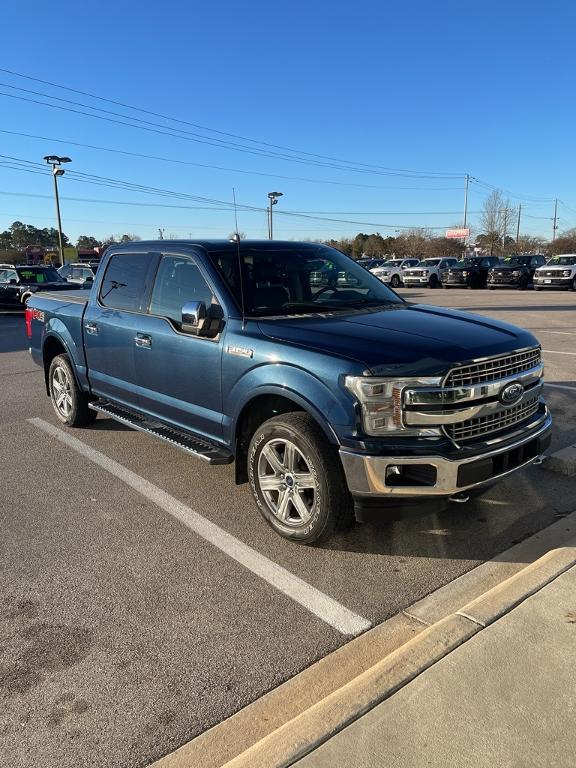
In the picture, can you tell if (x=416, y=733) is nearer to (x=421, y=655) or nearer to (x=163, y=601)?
(x=421, y=655)

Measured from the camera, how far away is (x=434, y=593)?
322cm

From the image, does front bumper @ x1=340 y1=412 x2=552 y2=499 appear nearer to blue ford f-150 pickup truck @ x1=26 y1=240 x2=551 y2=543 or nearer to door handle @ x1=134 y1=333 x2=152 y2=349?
blue ford f-150 pickup truck @ x1=26 y1=240 x2=551 y2=543

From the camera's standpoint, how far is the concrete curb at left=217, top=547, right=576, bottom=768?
2086 mm

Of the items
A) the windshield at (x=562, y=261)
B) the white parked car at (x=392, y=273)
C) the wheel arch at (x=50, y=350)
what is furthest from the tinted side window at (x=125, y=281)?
the white parked car at (x=392, y=273)

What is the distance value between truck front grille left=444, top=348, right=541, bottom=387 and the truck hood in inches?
1.9

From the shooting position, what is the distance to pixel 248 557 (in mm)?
3646

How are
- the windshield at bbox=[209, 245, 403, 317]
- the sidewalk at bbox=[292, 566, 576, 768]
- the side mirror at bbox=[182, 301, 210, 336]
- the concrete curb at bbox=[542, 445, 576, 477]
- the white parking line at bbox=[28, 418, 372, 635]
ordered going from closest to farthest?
the sidewalk at bbox=[292, 566, 576, 768] < the white parking line at bbox=[28, 418, 372, 635] < the side mirror at bbox=[182, 301, 210, 336] < the windshield at bbox=[209, 245, 403, 317] < the concrete curb at bbox=[542, 445, 576, 477]

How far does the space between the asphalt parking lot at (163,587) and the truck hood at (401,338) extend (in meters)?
1.18

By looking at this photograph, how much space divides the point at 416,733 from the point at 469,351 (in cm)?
197

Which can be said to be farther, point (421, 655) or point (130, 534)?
point (130, 534)

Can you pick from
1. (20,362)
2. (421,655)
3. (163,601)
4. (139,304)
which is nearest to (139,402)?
(139,304)

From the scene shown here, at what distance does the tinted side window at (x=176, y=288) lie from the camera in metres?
4.41

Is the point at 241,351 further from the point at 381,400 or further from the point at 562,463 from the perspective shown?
the point at 562,463

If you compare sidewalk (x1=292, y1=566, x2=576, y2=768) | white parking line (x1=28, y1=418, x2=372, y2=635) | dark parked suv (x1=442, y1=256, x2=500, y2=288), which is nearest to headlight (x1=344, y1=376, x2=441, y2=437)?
white parking line (x1=28, y1=418, x2=372, y2=635)
